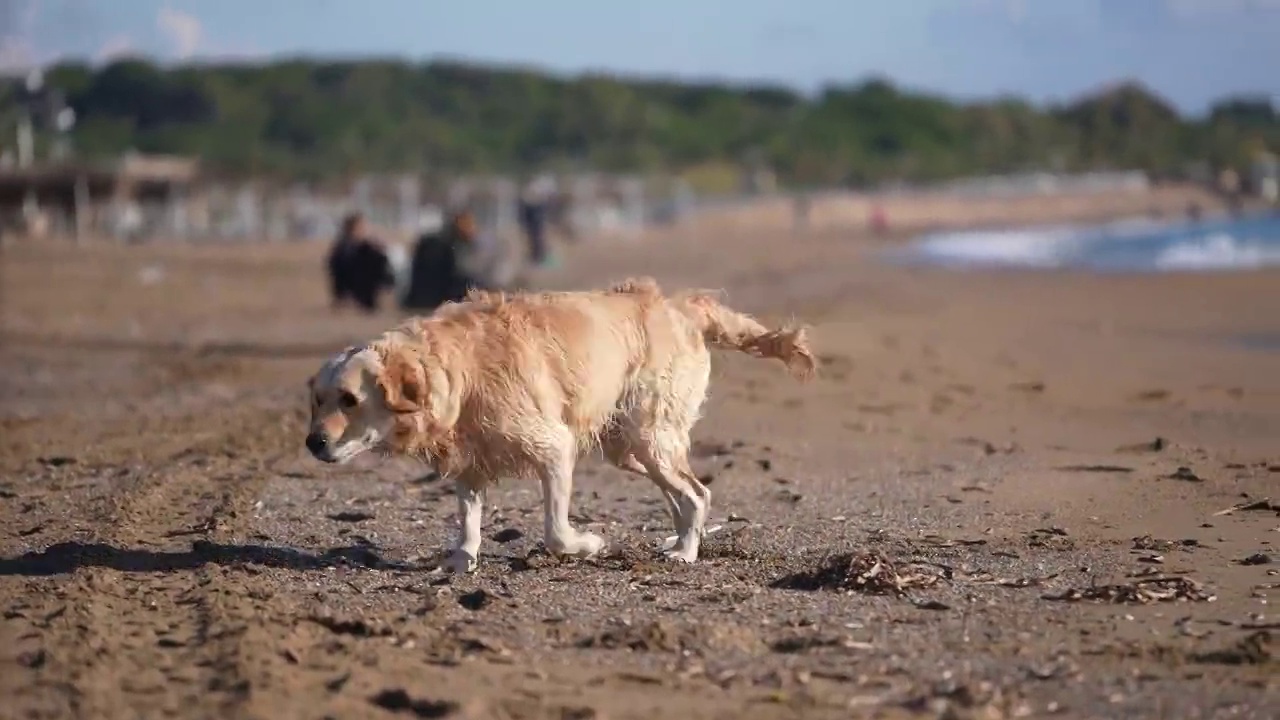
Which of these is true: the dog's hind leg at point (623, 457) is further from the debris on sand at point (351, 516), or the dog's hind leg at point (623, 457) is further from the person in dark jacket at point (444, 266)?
the person in dark jacket at point (444, 266)

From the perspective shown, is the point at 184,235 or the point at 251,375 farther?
the point at 184,235

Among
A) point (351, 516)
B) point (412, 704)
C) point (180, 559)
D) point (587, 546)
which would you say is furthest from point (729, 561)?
point (412, 704)

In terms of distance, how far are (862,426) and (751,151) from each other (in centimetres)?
15438

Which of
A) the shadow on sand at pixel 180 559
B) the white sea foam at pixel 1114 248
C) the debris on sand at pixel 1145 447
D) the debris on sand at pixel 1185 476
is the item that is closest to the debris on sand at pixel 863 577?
the shadow on sand at pixel 180 559

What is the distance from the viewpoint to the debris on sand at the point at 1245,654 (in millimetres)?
5617

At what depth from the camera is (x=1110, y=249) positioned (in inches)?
2085

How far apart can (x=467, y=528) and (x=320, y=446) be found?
76 centimetres

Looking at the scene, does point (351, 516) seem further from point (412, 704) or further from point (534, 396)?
point (412, 704)

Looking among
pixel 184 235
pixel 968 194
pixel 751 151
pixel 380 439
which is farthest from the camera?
pixel 751 151

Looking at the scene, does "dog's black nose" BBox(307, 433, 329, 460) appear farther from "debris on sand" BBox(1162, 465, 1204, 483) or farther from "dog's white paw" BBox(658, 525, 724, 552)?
"debris on sand" BBox(1162, 465, 1204, 483)

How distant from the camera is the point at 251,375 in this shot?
16344 mm

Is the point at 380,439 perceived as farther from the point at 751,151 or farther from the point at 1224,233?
the point at 751,151

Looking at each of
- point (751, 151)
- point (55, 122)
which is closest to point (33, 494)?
point (55, 122)

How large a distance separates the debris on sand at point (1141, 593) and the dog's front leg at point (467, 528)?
246 cm
